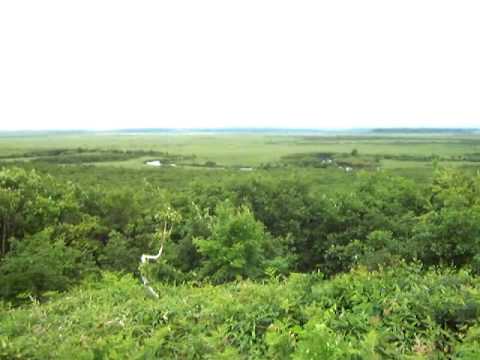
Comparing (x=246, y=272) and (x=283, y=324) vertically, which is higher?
(x=283, y=324)

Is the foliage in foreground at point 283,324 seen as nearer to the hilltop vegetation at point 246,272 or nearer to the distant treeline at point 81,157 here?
the hilltop vegetation at point 246,272

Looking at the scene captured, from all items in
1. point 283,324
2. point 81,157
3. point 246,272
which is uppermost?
point 283,324

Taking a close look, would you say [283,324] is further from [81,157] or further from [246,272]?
[81,157]

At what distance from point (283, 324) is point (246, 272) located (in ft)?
22.0

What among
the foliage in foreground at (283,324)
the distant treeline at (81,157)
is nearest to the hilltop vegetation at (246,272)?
the foliage in foreground at (283,324)

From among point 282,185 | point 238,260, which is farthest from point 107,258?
point 282,185

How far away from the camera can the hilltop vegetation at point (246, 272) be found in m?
4.75

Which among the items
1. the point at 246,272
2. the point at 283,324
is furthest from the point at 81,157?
the point at 283,324

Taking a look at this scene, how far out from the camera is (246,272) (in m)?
11.8

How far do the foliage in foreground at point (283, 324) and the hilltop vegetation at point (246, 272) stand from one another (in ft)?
0.07

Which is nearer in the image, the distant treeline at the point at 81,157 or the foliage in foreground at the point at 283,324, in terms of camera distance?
the foliage in foreground at the point at 283,324

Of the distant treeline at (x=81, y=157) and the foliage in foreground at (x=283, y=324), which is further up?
the foliage in foreground at (x=283, y=324)

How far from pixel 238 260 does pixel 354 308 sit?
6337mm

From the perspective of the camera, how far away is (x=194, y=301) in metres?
6.42
